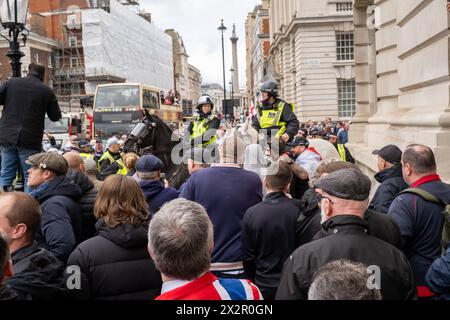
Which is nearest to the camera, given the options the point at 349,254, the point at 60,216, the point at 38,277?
the point at 38,277

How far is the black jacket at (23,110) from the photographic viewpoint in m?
6.14

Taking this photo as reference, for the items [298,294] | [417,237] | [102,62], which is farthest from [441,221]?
[102,62]

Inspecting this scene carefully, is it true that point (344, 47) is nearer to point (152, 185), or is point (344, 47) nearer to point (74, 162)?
point (74, 162)

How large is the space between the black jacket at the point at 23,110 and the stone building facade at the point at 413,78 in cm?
507

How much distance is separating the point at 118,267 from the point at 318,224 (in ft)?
5.40

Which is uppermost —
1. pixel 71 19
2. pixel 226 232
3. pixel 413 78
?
pixel 71 19

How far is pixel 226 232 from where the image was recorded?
14.9 ft

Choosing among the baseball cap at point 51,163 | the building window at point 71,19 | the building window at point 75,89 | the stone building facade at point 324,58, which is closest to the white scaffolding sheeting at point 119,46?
the building window at point 75,89

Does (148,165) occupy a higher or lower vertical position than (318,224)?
higher

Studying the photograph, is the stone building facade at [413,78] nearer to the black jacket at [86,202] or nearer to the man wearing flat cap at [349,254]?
the man wearing flat cap at [349,254]

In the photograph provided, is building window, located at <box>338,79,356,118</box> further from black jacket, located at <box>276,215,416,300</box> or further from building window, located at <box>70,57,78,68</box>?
black jacket, located at <box>276,215,416,300</box>

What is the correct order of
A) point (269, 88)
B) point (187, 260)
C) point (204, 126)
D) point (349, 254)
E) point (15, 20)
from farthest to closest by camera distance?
point (204, 126), point (269, 88), point (15, 20), point (349, 254), point (187, 260)

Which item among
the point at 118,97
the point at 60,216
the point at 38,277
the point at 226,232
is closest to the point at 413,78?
the point at 226,232

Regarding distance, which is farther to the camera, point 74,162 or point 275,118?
point 275,118
